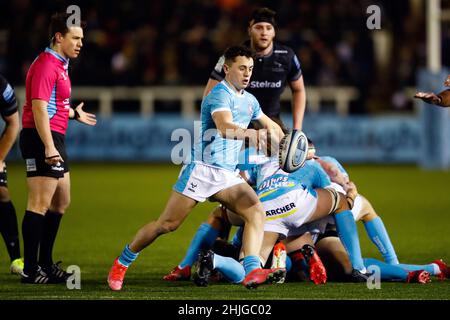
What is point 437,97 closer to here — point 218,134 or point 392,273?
point 392,273

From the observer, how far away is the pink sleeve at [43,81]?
8.34m

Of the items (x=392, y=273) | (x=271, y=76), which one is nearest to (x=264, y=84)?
(x=271, y=76)

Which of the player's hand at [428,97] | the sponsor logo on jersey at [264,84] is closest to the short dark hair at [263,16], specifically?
the sponsor logo on jersey at [264,84]

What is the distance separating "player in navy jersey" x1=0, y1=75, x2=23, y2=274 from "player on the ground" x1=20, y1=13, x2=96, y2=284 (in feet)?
0.84

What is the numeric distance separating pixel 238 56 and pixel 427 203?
25.3 feet

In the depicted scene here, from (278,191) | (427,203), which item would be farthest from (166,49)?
(278,191)

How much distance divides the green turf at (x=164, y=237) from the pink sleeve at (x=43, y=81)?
1.51m

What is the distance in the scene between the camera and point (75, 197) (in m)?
16.3

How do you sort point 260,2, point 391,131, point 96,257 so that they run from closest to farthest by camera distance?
point 96,257
point 391,131
point 260,2

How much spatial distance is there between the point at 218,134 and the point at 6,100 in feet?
6.13

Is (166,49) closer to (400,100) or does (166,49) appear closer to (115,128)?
(115,128)

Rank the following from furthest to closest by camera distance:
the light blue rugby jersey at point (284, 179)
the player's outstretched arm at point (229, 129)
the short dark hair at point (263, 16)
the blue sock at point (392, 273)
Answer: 1. the short dark hair at point (263, 16)
2. the light blue rugby jersey at point (284, 179)
3. the blue sock at point (392, 273)
4. the player's outstretched arm at point (229, 129)

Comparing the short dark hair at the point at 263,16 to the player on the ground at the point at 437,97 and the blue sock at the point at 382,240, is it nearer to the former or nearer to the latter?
the player on the ground at the point at 437,97

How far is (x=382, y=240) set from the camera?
908 centimetres
